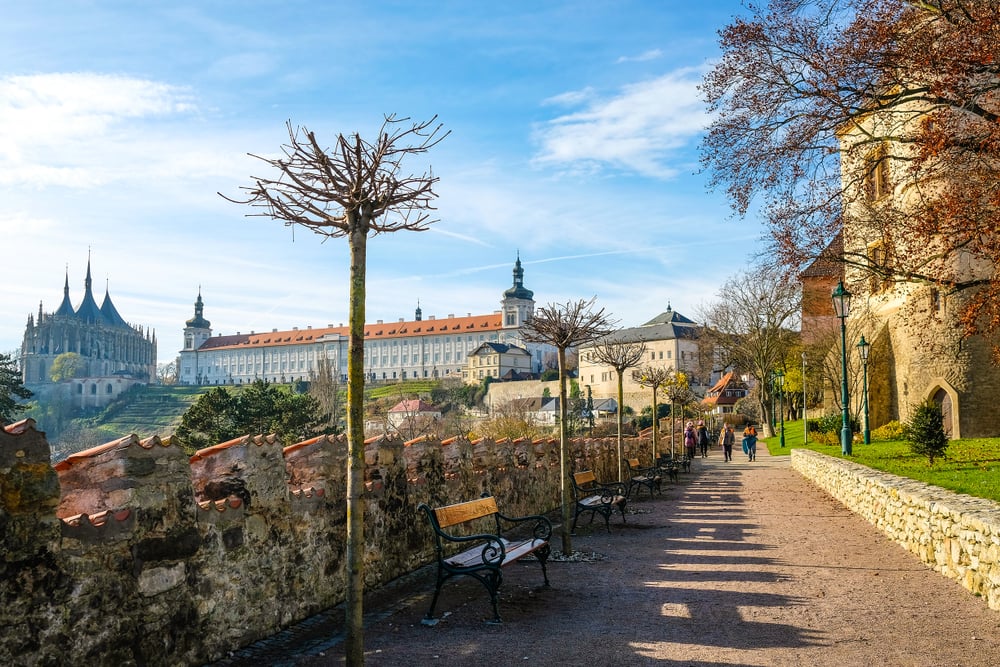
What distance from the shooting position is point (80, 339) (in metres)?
151

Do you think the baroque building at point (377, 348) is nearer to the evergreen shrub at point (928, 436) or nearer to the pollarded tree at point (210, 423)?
the pollarded tree at point (210, 423)

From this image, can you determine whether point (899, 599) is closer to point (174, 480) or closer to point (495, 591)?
point (495, 591)

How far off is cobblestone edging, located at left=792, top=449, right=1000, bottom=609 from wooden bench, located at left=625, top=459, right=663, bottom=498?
390cm

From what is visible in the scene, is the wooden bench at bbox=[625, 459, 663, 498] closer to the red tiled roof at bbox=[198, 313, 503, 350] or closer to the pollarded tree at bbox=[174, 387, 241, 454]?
the pollarded tree at bbox=[174, 387, 241, 454]

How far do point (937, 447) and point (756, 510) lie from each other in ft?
11.2

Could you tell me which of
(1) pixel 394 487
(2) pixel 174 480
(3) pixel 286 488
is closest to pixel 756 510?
(1) pixel 394 487

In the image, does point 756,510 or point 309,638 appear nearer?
point 309,638

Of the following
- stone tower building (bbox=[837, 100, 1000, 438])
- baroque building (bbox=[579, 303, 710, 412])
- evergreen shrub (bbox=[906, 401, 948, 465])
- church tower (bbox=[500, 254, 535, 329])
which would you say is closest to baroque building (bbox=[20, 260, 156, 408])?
church tower (bbox=[500, 254, 535, 329])

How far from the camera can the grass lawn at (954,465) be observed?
9.96 meters

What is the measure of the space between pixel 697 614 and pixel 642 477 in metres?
11.0

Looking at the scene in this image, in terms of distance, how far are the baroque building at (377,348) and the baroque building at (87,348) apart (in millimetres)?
12103

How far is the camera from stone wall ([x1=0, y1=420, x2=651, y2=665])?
13.5 ft

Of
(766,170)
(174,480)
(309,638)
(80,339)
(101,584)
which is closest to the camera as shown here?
(101,584)

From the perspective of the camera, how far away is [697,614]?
6555 millimetres
